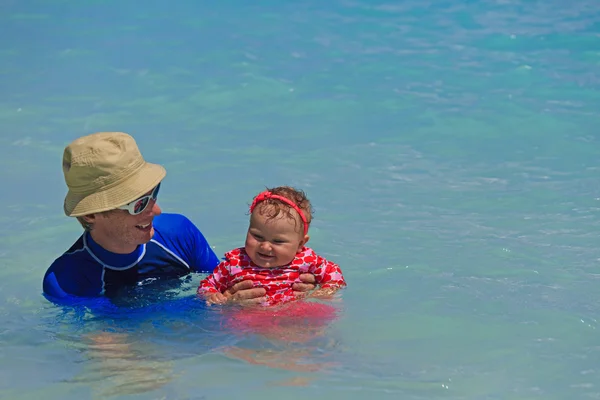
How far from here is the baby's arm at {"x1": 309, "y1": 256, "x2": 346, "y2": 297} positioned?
5262 millimetres

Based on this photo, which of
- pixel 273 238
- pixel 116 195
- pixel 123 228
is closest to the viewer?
pixel 116 195

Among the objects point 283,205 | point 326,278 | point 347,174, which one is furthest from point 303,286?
point 347,174

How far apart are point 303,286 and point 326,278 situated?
16 cm

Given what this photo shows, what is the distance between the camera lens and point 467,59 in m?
11.7

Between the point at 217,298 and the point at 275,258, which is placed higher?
the point at 275,258

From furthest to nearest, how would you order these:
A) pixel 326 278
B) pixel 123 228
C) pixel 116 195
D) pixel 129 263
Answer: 1. pixel 326 278
2. pixel 129 263
3. pixel 123 228
4. pixel 116 195

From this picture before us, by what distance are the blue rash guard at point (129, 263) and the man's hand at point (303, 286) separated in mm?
585

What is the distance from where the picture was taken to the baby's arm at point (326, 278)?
5.26m

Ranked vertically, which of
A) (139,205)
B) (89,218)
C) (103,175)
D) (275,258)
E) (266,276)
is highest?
(103,175)

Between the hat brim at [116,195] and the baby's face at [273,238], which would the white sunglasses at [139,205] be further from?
the baby's face at [273,238]

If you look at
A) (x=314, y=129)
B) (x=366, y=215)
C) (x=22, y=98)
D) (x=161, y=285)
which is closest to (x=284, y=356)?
(x=161, y=285)

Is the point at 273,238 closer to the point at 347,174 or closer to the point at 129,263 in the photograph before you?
the point at 129,263

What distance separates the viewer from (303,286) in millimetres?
5227

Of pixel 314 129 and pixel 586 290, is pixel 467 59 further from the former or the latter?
pixel 586 290
